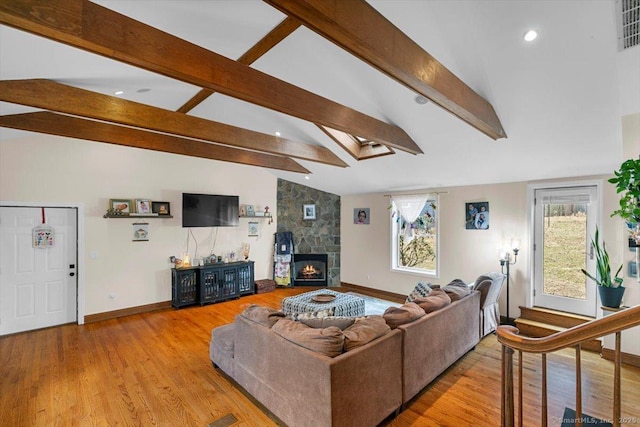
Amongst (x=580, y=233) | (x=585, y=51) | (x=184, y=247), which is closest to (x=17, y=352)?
(x=184, y=247)

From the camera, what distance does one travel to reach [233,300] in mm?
6137

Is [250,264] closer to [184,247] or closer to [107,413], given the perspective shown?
[184,247]

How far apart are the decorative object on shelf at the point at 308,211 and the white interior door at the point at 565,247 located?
4.62 m

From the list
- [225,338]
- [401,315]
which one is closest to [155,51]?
[225,338]

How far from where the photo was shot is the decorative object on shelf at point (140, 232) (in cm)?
535

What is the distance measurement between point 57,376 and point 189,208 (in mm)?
3202

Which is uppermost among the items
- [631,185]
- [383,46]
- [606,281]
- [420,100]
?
[420,100]

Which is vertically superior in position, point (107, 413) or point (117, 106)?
point (117, 106)

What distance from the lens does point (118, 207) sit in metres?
5.08

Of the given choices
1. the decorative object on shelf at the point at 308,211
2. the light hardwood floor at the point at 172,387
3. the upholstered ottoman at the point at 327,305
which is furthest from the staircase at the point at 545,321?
the decorative object on shelf at the point at 308,211

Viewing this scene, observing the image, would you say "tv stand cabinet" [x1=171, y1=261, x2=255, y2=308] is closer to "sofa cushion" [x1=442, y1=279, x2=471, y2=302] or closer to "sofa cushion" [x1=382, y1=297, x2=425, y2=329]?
"sofa cushion" [x1=382, y1=297, x2=425, y2=329]

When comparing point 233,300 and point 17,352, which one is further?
point 233,300

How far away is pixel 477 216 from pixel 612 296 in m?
2.05

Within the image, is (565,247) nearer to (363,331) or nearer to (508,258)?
(508,258)
